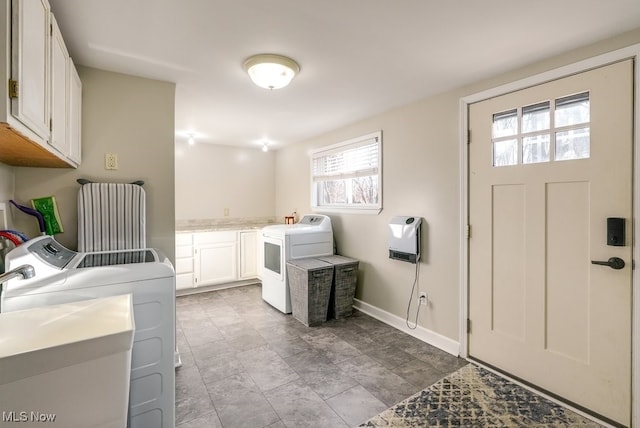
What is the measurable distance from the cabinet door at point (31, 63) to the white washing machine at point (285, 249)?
2420 mm

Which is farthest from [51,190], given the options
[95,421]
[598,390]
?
[598,390]

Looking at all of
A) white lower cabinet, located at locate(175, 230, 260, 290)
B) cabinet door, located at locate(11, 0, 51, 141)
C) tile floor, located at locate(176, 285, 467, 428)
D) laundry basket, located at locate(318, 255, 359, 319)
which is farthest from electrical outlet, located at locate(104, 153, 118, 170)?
laundry basket, located at locate(318, 255, 359, 319)

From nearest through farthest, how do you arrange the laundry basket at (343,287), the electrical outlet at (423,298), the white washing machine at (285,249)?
the electrical outlet at (423,298) → the laundry basket at (343,287) → the white washing machine at (285,249)

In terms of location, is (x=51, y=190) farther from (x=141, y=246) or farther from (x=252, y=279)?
(x=252, y=279)

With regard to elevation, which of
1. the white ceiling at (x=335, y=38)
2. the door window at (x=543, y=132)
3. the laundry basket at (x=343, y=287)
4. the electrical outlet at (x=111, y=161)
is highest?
the white ceiling at (x=335, y=38)

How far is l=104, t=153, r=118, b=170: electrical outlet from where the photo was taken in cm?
214

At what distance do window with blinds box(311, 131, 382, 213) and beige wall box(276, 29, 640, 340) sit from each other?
0.35 ft

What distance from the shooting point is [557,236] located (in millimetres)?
1968

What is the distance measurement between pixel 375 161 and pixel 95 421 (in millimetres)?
2998

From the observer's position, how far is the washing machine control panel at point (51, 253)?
1490 mm

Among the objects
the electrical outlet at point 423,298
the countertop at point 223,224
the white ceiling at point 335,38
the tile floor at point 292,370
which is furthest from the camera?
the countertop at point 223,224

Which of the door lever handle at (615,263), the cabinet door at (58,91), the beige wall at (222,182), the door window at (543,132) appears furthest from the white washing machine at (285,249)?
the door lever handle at (615,263)

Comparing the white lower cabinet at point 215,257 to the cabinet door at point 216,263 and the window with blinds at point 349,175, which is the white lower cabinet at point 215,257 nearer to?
the cabinet door at point 216,263

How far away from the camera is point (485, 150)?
2.32 meters
